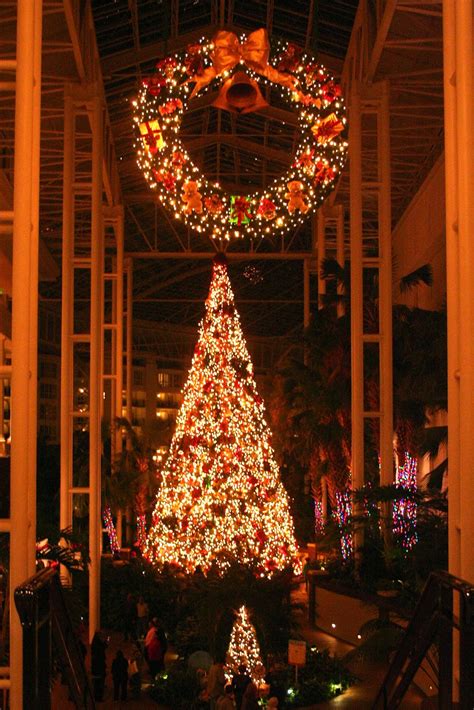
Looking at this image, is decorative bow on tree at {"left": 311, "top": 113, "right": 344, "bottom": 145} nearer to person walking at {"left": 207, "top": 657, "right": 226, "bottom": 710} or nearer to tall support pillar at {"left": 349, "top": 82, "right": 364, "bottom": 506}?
tall support pillar at {"left": 349, "top": 82, "right": 364, "bottom": 506}

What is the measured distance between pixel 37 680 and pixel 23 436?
1621mm

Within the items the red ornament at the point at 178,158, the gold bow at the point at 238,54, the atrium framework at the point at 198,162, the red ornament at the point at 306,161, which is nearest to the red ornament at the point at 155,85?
the gold bow at the point at 238,54

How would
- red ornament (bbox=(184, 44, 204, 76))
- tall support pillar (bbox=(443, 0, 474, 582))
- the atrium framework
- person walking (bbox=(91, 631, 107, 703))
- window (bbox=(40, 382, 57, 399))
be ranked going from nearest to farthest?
1. the atrium framework
2. tall support pillar (bbox=(443, 0, 474, 582))
3. red ornament (bbox=(184, 44, 204, 76))
4. person walking (bbox=(91, 631, 107, 703))
5. window (bbox=(40, 382, 57, 399))

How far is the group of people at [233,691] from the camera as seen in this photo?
10.6 m

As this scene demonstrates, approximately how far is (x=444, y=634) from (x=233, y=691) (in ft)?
23.7

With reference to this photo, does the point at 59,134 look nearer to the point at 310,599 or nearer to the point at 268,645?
the point at 310,599

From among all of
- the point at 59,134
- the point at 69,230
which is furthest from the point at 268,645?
the point at 59,134

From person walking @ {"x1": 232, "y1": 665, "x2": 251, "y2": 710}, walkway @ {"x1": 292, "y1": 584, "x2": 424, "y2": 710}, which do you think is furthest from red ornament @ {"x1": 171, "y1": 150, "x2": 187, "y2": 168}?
person walking @ {"x1": 232, "y1": 665, "x2": 251, "y2": 710}

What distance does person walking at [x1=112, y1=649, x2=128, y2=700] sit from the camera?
13070 mm

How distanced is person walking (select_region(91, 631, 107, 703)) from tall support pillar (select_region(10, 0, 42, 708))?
8.18 metres

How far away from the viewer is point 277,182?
1341cm

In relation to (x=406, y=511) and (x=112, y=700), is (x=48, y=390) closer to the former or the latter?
(x=406, y=511)

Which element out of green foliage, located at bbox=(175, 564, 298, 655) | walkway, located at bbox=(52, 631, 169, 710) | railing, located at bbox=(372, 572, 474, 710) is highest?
railing, located at bbox=(372, 572, 474, 710)

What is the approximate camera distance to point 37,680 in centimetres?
434
